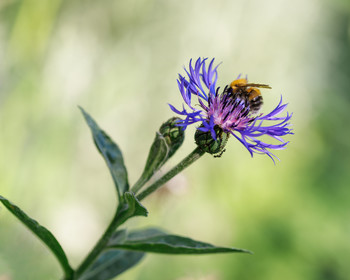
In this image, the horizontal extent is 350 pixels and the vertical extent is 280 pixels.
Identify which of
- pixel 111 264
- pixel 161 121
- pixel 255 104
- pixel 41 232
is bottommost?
pixel 111 264

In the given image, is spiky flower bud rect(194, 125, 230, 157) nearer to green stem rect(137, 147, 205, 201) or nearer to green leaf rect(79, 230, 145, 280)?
green stem rect(137, 147, 205, 201)

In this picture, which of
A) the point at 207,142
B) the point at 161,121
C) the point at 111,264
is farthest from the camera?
the point at 161,121

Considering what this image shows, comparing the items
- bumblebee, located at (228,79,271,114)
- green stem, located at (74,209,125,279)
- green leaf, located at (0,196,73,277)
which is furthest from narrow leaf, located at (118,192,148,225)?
bumblebee, located at (228,79,271,114)

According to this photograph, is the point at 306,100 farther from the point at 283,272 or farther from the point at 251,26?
the point at 283,272

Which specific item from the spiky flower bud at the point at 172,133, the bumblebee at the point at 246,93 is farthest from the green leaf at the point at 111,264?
the bumblebee at the point at 246,93

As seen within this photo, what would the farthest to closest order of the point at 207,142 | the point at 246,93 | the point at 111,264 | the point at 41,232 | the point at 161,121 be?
1. the point at 161,121
2. the point at 246,93
3. the point at 111,264
4. the point at 207,142
5. the point at 41,232

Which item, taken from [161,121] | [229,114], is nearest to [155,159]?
[229,114]

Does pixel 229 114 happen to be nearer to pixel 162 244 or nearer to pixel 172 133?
pixel 172 133

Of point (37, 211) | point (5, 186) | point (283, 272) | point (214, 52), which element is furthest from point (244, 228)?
point (5, 186)
